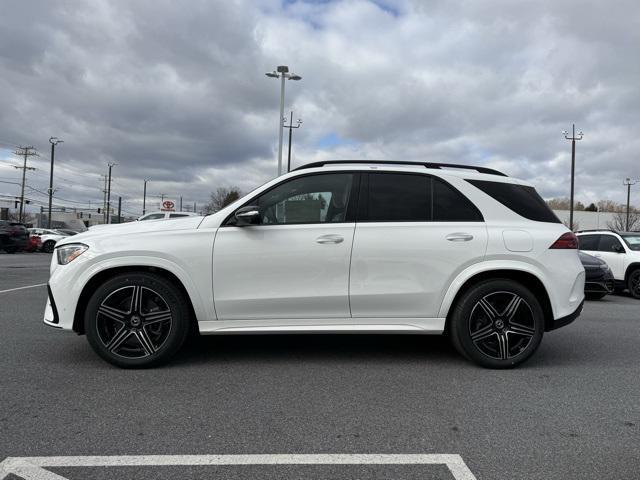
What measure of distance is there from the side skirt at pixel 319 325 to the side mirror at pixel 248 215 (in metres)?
0.88

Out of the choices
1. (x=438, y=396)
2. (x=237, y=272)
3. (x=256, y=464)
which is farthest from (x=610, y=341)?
Answer: (x=256, y=464)

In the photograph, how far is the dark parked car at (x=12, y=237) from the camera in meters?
24.0

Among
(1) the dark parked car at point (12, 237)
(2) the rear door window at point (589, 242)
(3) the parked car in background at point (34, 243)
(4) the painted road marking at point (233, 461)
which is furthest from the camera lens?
(3) the parked car in background at point (34, 243)

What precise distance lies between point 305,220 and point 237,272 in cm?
76

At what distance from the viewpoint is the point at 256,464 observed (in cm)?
274

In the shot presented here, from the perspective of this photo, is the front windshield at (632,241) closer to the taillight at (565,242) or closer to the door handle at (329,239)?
the taillight at (565,242)

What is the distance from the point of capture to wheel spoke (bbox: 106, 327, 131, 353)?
14.3 feet

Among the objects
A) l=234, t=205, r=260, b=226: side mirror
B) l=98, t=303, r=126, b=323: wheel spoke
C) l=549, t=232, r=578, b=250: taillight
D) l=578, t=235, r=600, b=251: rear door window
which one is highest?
l=578, t=235, r=600, b=251: rear door window

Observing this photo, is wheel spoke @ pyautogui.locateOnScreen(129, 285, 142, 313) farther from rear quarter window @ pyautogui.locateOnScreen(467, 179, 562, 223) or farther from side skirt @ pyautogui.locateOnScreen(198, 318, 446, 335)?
rear quarter window @ pyautogui.locateOnScreen(467, 179, 562, 223)

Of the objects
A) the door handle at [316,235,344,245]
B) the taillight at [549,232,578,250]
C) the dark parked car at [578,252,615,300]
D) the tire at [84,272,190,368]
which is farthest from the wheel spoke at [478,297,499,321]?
the dark parked car at [578,252,615,300]

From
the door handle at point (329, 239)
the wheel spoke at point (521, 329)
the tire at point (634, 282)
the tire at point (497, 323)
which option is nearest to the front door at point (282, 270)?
the door handle at point (329, 239)

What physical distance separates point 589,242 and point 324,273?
1107 cm

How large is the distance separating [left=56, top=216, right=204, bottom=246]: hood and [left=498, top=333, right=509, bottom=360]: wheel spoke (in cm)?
292

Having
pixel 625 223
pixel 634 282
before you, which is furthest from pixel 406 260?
pixel 625 223
